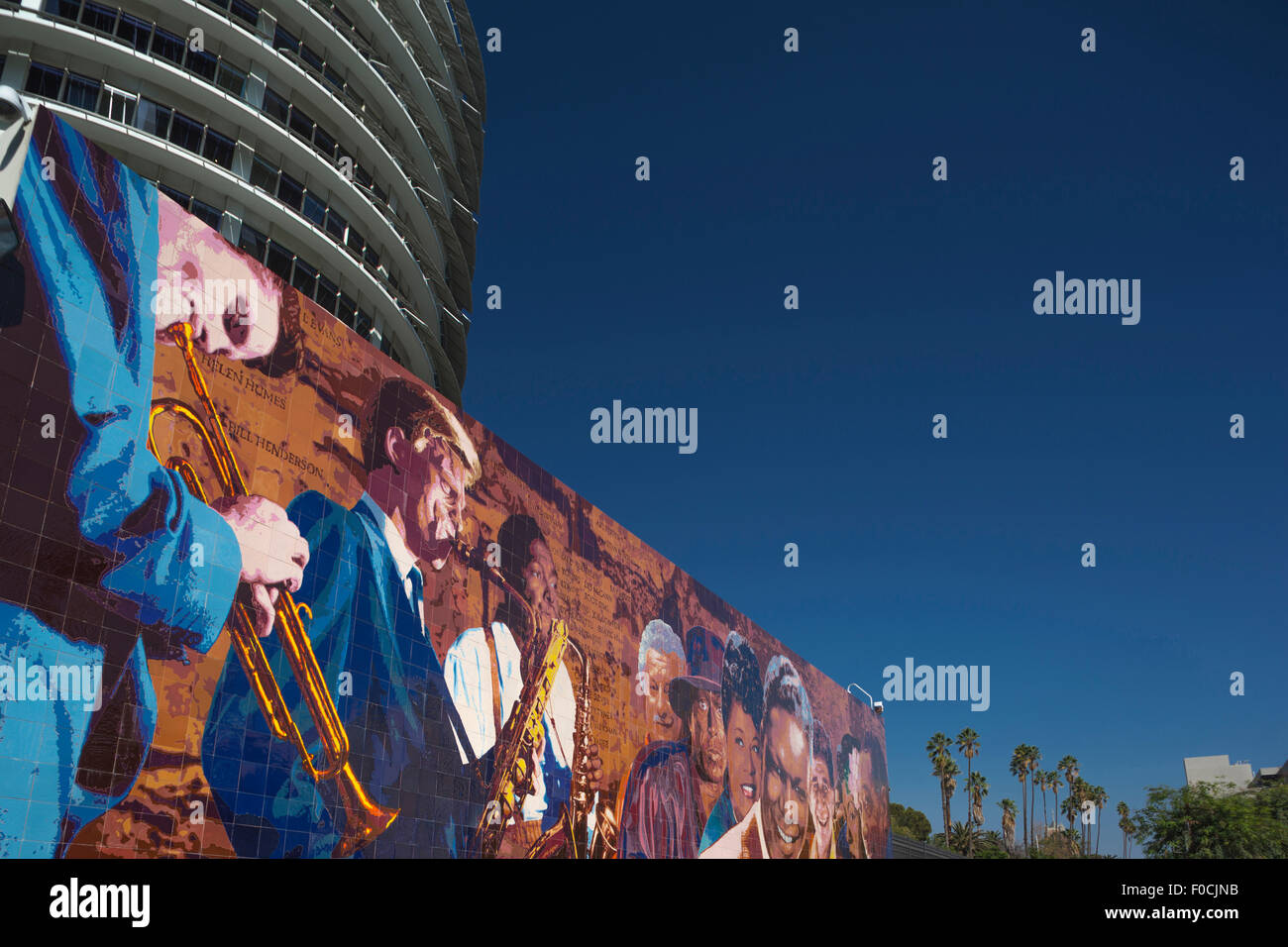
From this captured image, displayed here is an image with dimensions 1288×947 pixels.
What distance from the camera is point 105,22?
91.2ft

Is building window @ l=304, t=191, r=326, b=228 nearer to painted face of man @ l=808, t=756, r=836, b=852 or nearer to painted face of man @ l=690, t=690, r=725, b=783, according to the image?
painted face of man @ l=690, t=690, r=725, b=783

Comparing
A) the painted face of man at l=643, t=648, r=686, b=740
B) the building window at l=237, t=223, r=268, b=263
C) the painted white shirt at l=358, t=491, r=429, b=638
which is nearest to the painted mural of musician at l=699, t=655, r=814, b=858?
the painted face of man at l=643, t=648, r=686, b=740

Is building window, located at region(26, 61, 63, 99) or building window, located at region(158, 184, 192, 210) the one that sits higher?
building window, located at region(26, 61, 63, 99)

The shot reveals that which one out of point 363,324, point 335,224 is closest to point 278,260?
point 335,224

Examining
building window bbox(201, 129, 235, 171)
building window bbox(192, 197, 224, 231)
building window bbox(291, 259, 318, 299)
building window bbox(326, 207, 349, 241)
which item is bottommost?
building window bbox(291, 259, 318, 299)

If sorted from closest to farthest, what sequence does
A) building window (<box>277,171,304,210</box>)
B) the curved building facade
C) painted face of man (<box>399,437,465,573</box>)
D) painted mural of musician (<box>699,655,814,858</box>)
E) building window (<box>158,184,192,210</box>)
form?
1. painted face of man (<box>399,437,465,573</box>)
2. the curved building facade
3. building window (<box>158,184,192,210</box>)
4. building window (<box>277,171,304,210</box>)
5. painted mural of musician (<box>699,655,814,858</box>)

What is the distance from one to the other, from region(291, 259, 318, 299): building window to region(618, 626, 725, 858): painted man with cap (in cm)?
1939

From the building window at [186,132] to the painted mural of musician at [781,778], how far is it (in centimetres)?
3172

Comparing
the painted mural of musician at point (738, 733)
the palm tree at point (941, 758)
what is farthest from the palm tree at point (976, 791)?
the painted mural of musician at point (738, 733)

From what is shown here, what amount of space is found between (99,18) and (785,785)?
136 feet

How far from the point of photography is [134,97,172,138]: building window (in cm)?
2817

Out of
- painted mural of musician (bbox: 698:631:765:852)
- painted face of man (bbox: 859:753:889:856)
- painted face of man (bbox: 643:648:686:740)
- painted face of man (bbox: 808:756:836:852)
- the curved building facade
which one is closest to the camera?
the curved building facade
